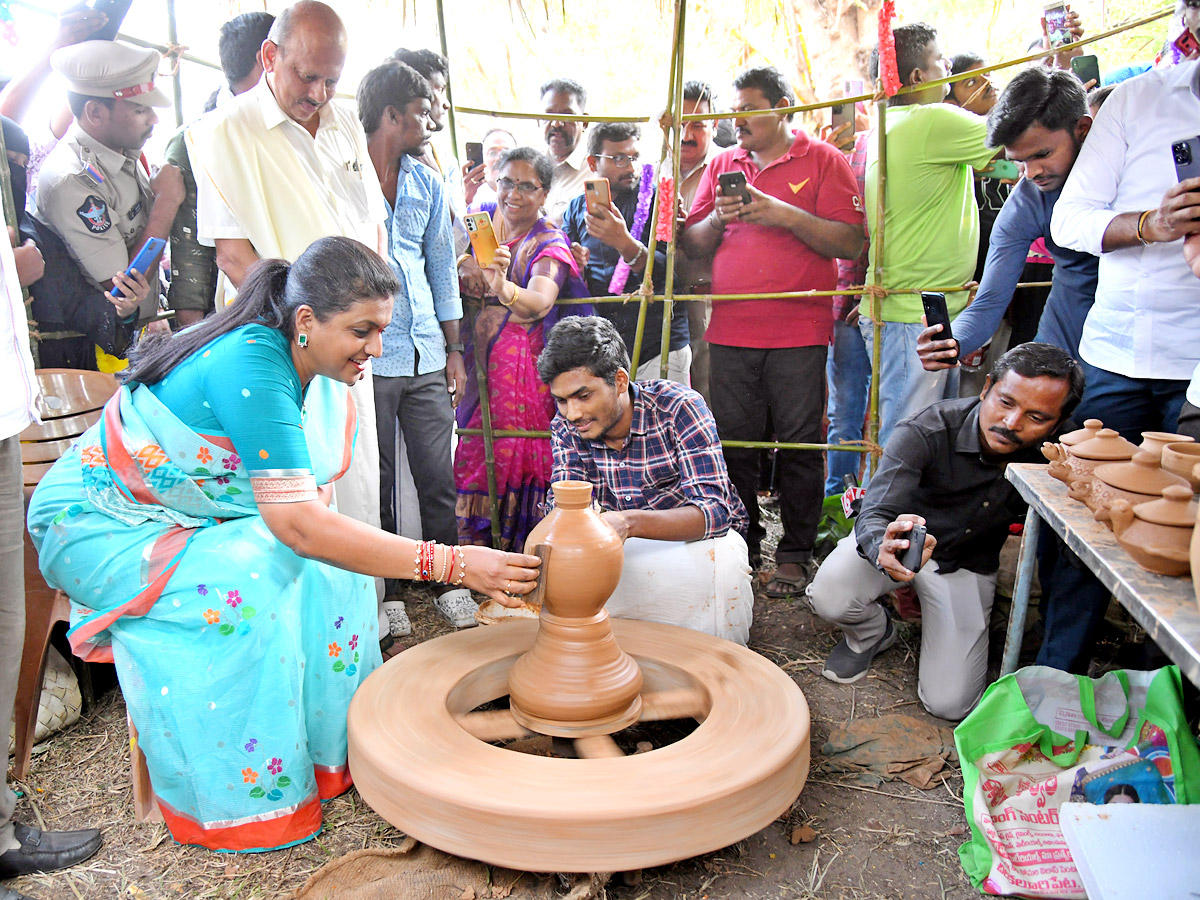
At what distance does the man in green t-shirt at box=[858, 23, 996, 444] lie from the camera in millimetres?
3656

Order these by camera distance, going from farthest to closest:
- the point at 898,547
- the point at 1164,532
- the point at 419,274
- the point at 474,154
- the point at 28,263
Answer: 1. the point at 474,154
2. the point at 419,274
3. the point at 28,263
4. the point at 898,547
5. the point at 1164,532

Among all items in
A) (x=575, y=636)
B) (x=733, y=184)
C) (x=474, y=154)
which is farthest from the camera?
(x=474, y=154)

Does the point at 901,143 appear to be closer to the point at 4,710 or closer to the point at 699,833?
the point at 699,833

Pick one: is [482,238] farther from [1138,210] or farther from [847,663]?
[1138,210]

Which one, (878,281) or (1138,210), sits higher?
(1138,210)

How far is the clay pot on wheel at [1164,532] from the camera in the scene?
160 cm

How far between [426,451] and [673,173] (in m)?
1.70

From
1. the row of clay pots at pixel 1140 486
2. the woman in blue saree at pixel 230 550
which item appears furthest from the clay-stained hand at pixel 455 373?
the row of clay pots at pixel 1140 486

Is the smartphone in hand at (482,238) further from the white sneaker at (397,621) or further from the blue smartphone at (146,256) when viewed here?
the white sneaker at (397,621)

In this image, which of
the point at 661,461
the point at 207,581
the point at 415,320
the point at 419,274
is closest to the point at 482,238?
the point at 419,274

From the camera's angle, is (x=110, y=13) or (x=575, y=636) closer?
(x=575, y=636)

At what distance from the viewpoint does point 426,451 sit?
145 inches

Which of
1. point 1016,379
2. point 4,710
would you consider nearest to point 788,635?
point 1016,379

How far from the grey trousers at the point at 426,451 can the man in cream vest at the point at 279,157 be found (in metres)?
0.60
